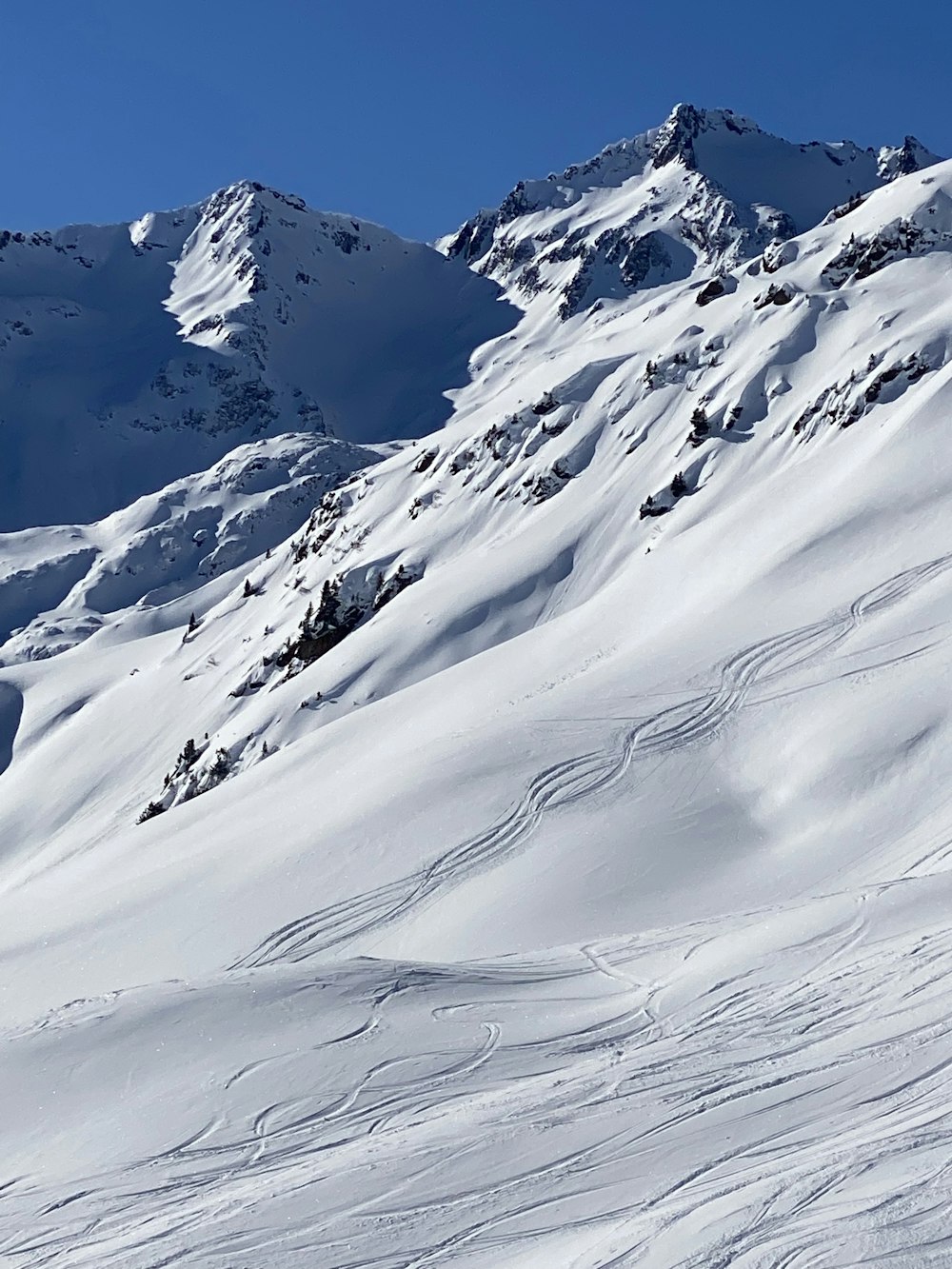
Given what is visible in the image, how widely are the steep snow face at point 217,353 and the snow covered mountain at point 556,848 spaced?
7968cm

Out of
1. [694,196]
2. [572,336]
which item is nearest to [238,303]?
[572,336]

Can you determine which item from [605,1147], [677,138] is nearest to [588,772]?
[605,1147]

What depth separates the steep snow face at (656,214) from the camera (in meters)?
161

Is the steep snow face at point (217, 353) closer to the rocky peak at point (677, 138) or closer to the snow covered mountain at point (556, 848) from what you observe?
the rocky peak at point (677, 138)

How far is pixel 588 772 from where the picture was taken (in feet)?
79.2

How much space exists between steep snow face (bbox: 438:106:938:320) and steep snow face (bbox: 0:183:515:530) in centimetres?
977

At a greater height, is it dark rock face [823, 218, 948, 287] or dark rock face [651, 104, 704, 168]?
dark rock face [651, 104, 704, 168]

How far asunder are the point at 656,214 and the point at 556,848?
546ft

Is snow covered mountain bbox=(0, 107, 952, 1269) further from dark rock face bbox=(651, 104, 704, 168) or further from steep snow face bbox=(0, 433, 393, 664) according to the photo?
dark rock face bbox=(651, 104, 704, 168)

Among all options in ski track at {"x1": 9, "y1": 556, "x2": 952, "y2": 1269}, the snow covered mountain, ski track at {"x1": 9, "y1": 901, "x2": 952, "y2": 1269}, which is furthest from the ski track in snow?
ski track at {"x1": 9, "y1": 901, "x2": 952, "y2": 1269}

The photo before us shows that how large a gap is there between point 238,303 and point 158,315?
16336 millimetres

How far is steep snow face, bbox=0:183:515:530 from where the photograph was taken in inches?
5748

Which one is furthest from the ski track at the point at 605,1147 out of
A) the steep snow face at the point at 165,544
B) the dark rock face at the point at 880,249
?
the steep snow face at the point at 165,544

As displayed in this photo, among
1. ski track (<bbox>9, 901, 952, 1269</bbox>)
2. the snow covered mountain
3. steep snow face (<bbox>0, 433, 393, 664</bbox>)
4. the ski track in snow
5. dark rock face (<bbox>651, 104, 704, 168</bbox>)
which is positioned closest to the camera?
ski track (<bbox>9, 901, 952, 1269</bbox>)
